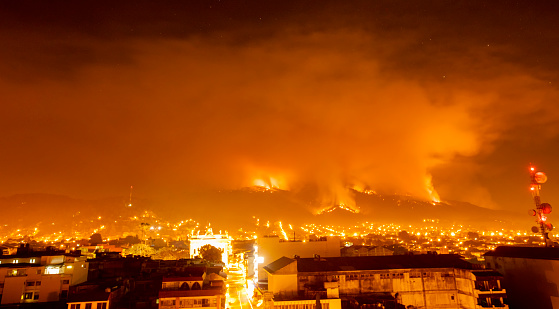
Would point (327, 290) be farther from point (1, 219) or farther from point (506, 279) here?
point (1, 219)

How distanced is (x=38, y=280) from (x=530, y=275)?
42.7 m

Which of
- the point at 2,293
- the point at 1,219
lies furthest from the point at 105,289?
the point at 1,219

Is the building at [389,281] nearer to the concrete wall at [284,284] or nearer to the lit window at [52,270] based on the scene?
the concrete wall at [284,284]

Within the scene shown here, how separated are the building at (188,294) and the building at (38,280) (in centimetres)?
1137

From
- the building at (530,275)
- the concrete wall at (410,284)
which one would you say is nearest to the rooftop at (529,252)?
the building at (530,275)

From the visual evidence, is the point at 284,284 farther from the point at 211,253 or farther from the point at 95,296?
the point at 211,253

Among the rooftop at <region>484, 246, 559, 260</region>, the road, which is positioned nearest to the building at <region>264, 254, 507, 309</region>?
the road

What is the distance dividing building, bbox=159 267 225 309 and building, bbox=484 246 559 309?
71.9ft

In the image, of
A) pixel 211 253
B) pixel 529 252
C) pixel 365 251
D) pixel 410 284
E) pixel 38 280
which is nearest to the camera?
pixel 38 280

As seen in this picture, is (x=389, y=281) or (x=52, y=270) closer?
(x=52, y=270)

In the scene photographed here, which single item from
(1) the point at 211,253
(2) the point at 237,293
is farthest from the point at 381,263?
(1) the point at 211,253

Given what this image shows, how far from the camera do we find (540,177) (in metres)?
35.4

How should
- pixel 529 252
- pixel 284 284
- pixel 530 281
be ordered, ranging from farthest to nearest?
pixel 529 252, pixel 530 281, pixel 284 284

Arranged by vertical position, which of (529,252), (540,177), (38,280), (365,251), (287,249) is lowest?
(38,280)
